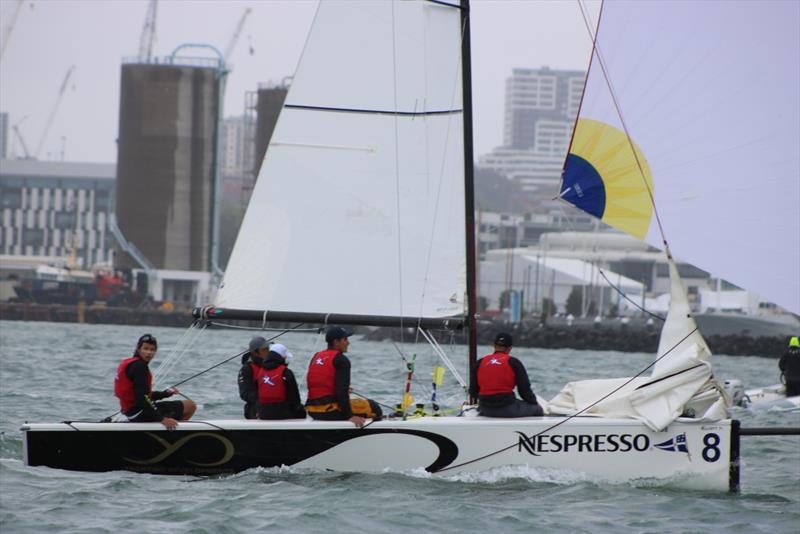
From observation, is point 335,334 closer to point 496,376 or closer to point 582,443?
point 496,376

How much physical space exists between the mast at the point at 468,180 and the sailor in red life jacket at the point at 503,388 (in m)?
0.51

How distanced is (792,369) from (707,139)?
9716 mm

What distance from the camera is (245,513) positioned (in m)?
8.26

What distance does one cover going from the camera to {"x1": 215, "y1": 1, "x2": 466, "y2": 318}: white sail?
33.6 feet

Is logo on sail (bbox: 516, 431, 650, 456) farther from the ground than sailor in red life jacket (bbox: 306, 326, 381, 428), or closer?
closer

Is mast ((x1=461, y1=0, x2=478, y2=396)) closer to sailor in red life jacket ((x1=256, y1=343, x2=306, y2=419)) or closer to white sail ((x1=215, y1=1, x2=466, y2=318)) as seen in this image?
Answer: white sail ((x1=215, y1=1, x2=466, y2=318))

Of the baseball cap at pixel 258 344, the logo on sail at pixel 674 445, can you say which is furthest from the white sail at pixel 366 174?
the logo on sail at pixel 674 445

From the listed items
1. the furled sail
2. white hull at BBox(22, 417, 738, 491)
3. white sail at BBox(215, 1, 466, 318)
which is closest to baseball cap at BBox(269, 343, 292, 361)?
white hull at BBox(22, 417, 738, 491)

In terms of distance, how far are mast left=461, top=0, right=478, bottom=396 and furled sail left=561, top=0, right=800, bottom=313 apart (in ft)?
2.84

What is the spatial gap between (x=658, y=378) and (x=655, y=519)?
4.42 feet

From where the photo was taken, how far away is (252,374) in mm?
10055

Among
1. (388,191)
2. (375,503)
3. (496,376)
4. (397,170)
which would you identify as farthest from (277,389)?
(397,170)

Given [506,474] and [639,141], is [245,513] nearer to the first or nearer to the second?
[506,474]

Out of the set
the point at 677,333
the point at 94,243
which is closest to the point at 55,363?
the point at 677,333
